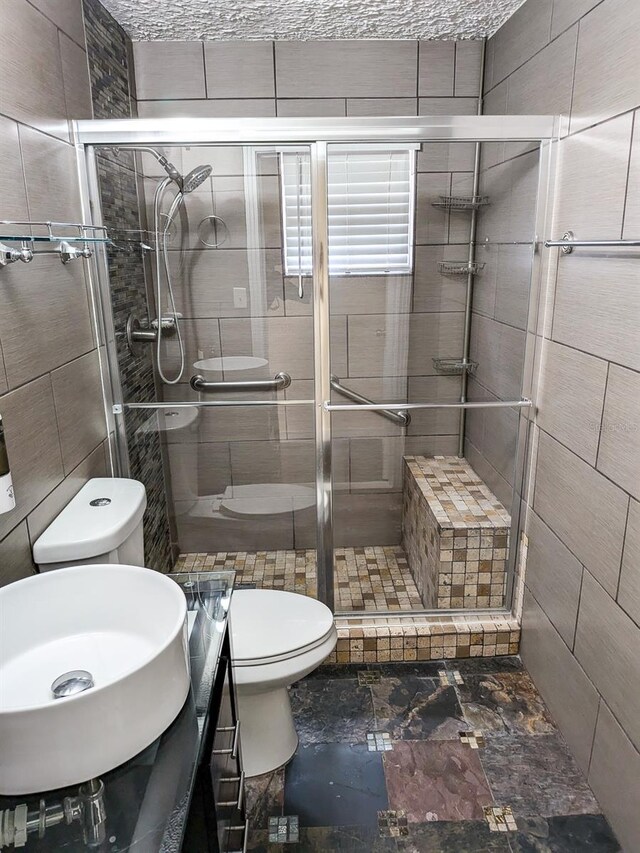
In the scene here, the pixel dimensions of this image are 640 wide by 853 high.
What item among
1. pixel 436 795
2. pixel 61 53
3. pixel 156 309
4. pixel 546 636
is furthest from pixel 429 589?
pixel 61 53

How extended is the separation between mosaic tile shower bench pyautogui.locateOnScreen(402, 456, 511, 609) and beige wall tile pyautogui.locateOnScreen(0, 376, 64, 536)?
1.32 m

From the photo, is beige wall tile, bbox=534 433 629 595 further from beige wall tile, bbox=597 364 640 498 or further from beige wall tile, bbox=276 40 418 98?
beige wall tile, bbox=276 40 418 98

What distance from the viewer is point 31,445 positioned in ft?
4.91

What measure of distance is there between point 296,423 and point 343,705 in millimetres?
1022

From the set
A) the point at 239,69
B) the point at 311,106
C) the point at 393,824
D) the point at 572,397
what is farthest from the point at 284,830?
the point at 239,69

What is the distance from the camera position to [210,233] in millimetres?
2025

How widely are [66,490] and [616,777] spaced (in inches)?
67.1

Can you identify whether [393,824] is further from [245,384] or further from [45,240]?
[45,240]

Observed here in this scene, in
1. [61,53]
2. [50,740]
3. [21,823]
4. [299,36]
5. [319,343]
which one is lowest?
[21,823]

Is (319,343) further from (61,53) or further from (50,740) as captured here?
(50,740)

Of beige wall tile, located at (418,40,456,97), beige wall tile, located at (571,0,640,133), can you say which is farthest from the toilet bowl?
beige wall tile, located at (418,40,456,97)

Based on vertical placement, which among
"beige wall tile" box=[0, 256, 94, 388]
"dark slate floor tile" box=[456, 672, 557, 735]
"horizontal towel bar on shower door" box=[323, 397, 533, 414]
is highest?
"beige wall tile" box=[0, 256, 94, 388]

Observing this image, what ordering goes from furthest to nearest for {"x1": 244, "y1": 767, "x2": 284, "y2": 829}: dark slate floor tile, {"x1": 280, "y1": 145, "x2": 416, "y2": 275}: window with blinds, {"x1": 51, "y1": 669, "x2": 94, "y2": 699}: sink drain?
{"x1": 280, "y1": 145, "x2": 416, "y2": 275}: window with blinds < {"x1": 244, "y1": 767, "x2": 284, "y2": 829}: dark slate floor tile < {"x1": 51, "y1": 669, "x2": 94, "y2": 699}: sink drain

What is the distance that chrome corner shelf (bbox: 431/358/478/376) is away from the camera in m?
2.20
